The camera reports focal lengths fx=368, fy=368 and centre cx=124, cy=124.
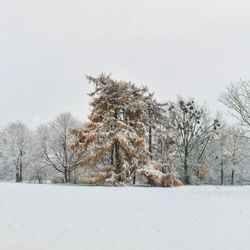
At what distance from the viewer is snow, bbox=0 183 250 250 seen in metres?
11.6

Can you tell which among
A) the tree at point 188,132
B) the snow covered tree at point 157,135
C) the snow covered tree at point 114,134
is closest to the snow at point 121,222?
the snow covered tree at point 114,134

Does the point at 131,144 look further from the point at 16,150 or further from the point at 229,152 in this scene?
the point at 16,150

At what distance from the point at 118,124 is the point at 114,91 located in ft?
10.8

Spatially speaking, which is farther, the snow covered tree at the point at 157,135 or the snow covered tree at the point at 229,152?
the snow covered tree at the point at 229,152

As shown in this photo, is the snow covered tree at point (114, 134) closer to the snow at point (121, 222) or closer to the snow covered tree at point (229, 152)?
the snow at point (121, 222)

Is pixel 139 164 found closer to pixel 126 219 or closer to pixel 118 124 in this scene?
pixel 118 124

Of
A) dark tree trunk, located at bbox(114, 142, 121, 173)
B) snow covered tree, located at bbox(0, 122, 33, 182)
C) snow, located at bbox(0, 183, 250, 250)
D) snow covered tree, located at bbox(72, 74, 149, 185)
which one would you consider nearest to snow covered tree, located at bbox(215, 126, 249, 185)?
snow covered tree, located at bbox(72, 74, 149, 185)

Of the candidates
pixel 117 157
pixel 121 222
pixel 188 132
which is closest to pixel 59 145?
pixel 188 132

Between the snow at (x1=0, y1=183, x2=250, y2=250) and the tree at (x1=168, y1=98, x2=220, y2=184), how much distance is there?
949 inches

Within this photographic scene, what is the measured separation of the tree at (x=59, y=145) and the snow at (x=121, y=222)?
28157 millimetres

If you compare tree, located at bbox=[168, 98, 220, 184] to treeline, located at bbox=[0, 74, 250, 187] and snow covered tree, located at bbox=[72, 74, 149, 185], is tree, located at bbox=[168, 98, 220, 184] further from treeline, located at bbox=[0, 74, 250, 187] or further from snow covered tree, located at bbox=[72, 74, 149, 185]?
snow covered tree, located at bbox=[72, 74, 149, 185]

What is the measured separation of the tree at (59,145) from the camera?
48.6m

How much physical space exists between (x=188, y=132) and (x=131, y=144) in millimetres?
15720

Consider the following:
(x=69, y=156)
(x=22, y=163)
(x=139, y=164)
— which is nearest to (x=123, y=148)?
(x=139, y=164)
